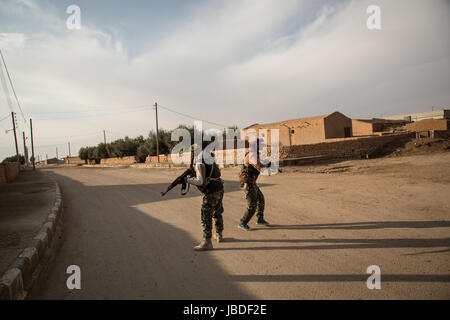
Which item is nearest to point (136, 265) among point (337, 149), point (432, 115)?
point (337, 149)

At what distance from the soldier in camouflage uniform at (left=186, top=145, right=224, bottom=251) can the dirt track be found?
25 centimetres

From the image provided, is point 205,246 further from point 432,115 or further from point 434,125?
point 432,115

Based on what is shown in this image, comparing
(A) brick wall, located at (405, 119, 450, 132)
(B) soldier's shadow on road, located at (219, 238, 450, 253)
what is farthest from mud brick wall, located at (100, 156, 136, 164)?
(B) soldier's shadow on road, located at (219, 238, 450, 253)

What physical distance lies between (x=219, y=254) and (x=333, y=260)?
1.55 meters

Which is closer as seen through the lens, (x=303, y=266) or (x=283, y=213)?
Answer: (x=303, y=266)

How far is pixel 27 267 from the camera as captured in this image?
3137 mm

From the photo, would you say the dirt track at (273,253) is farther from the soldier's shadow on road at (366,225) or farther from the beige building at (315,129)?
the beige building at (315,129)

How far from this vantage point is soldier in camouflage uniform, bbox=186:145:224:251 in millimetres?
3854

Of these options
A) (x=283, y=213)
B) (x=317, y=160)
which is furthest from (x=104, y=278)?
(x=317, y=160)

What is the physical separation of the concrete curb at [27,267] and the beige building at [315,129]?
83.8ft

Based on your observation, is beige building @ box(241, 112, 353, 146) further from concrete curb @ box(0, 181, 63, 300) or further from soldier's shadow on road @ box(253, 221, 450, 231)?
concrete curb @ box(0, 181, 63, 300)

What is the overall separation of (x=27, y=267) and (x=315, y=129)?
87.9ft
